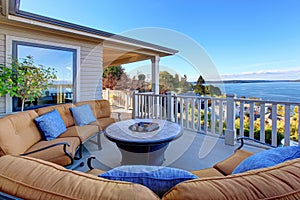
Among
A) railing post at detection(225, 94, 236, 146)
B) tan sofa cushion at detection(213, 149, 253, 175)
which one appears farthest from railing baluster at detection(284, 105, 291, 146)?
tan sofa cushion at detection(213, 149, 253, 175)

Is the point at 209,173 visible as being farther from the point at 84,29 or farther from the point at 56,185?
the point at 84,29

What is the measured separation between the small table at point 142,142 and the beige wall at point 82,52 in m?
2.75

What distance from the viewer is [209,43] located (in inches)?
393

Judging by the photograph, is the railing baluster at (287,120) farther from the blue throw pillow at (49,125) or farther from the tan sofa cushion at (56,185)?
the blue throw pillow at (49,125)

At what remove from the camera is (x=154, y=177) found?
903 mm

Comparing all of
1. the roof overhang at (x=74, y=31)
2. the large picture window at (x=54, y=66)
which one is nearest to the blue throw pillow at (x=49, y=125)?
the large picture window at (x=54, y=66)

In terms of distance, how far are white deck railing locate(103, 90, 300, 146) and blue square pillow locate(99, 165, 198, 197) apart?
292 cm

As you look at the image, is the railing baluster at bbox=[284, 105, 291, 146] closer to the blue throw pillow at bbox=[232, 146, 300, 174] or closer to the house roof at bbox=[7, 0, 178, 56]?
the blue throw pillow at bbox=[232, 146, 300, 174]

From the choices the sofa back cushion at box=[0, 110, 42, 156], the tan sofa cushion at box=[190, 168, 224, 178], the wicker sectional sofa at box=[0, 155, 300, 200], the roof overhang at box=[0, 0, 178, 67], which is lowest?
the tan sofa cushion at box=[190, 168, 224, 178]

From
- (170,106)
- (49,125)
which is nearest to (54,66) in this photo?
(49,125)

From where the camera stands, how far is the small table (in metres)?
2.29

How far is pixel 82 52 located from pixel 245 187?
5.19 m

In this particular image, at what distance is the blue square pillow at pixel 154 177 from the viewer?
0.88 metres

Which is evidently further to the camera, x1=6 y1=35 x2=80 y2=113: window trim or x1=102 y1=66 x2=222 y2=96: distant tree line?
x1=102 y1=66 x2=222 y2=96: distant tree line
